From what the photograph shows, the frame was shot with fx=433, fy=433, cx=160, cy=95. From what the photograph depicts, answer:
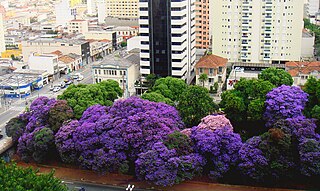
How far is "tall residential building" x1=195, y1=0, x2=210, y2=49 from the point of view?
67312mm

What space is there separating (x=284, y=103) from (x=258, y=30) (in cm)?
2783

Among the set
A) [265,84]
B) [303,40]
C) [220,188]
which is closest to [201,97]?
[265,84]

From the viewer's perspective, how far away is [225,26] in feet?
187

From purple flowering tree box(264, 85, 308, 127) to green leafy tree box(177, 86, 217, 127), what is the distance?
4.31 meters

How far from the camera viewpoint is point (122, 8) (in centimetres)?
10244

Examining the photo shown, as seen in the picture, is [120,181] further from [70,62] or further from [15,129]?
[70,62]

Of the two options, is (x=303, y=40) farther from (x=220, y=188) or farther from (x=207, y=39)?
(x=220, y=188)

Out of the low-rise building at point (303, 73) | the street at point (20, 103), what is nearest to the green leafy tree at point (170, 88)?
the street at point (20, 103)

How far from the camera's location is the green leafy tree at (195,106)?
32688 mm

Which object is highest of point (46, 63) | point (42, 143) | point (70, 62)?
point (46, 63)

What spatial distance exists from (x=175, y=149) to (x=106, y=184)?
5.46 meters

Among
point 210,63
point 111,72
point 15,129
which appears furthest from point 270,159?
point 111,72

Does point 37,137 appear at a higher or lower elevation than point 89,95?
lower

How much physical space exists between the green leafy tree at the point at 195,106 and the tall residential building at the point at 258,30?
25882mm
